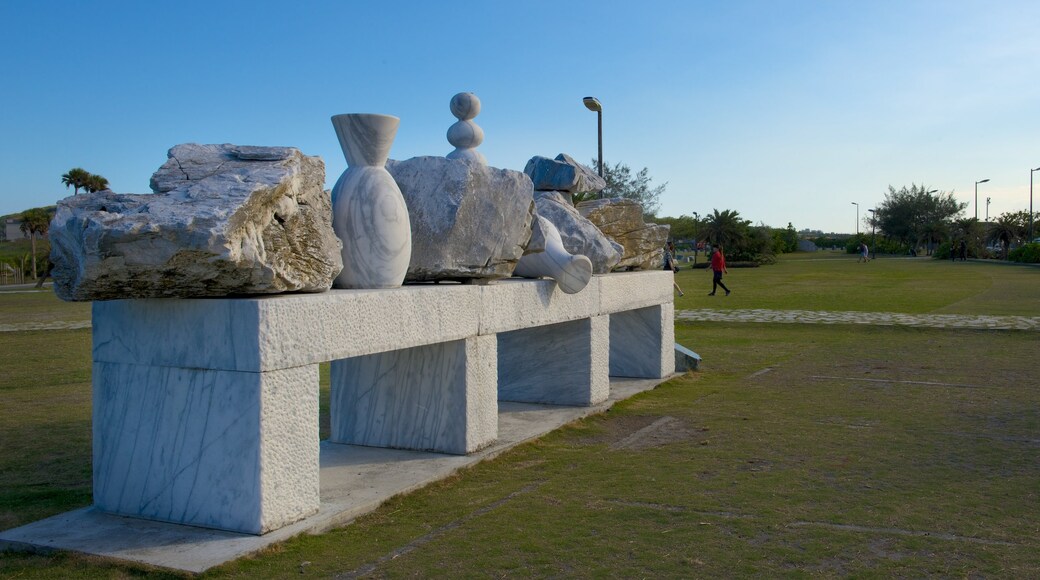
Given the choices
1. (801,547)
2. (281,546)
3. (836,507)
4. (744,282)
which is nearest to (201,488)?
(281,546)

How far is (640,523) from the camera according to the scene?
439 cm

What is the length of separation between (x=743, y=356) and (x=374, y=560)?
26.1 feet

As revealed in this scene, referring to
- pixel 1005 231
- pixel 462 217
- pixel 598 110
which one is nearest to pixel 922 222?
pixel 1005 231

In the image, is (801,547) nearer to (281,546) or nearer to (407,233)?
(281,546)

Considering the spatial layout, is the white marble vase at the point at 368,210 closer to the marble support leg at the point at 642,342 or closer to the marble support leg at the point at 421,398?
the marble support leg at the point at 421,398

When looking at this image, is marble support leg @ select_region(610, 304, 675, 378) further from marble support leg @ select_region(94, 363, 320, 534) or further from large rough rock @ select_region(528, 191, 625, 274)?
marble support leg @ select_region(94, 363, 320, 534)

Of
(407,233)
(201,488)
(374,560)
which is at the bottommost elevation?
(374,560)

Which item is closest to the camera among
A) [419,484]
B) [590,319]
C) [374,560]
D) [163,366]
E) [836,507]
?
[374,560]

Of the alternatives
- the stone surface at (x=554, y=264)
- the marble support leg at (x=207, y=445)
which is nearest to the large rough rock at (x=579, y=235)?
the stone surface at (x=554, y=264)

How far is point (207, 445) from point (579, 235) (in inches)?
174

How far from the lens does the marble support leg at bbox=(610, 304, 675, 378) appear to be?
912cm

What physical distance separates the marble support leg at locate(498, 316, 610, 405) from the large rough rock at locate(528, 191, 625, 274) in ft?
1.83

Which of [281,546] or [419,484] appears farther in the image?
[419,484]

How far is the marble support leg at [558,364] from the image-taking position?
7379 mm
